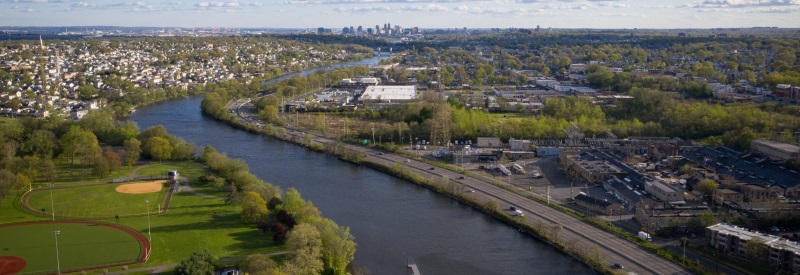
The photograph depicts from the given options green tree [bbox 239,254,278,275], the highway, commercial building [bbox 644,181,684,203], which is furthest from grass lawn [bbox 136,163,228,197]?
commercial building [bbox 644,181,684,203]

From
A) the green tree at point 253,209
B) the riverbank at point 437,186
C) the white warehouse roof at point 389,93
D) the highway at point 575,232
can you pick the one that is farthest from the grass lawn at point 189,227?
the white warehouse roof at point 389,93

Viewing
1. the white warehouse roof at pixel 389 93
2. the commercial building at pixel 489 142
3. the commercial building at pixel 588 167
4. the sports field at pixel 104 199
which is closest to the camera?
A: the sports field at pixel 104 199

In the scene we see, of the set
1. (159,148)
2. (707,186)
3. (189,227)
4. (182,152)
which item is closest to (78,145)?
(159,148)

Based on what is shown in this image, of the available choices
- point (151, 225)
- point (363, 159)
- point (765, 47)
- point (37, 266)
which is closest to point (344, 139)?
point (363, 159)

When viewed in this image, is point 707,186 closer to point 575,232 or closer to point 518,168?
point 575,232

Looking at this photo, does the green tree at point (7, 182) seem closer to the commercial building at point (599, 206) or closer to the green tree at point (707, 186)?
the commercial building at point (599, 206)

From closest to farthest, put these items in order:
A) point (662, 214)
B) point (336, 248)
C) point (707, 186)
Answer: point (336, 248) < point (662, 214) < point (707, 186)
